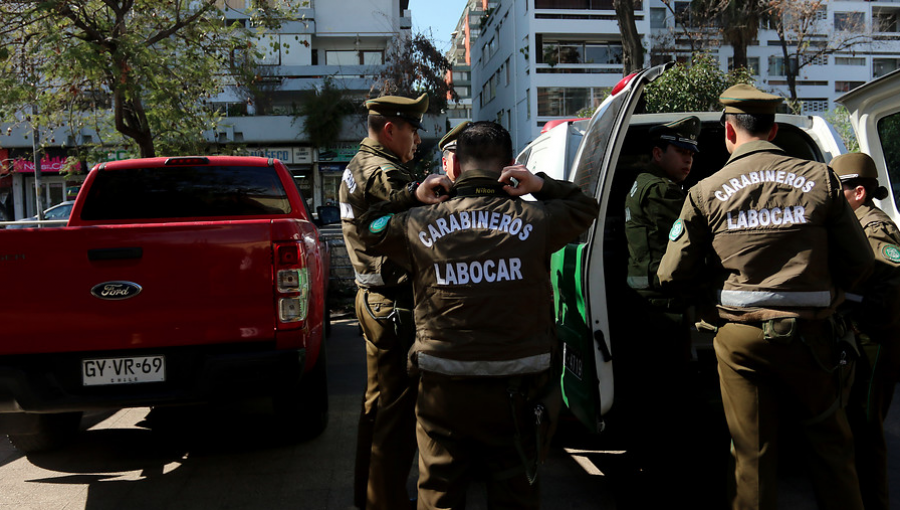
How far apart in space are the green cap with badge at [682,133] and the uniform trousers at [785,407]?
4.52 ft

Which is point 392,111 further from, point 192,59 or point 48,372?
point 192,59

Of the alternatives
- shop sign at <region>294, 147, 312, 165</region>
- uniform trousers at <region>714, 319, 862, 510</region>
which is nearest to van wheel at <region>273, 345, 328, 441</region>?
uniform trousers at <region>714, 319, 862, 510</region>

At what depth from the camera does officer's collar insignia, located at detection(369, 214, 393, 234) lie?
102 inches

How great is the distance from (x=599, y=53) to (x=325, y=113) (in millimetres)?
16568

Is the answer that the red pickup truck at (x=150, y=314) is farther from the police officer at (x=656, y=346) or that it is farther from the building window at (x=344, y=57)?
the building window at (x=344, y=57)

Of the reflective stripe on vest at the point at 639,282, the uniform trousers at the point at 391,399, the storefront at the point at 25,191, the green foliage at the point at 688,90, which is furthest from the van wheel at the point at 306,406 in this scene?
the storefront at the point at 25,191

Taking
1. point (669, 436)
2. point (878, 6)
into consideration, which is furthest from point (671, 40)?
point (669, 436)

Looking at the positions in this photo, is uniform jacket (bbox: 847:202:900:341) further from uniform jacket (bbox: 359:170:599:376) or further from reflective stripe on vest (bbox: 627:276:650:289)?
uniform jacket (bbox: 359:170:599:376)

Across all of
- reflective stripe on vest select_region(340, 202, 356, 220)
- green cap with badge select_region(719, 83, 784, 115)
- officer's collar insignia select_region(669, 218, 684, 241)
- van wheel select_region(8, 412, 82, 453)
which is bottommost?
van wheel select_region(8, 412, 82, 453)

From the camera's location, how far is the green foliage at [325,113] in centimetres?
2800

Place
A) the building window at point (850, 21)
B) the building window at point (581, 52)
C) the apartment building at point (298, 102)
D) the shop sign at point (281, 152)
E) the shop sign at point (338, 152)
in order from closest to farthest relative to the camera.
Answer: the apartment building at point (298, 102) → the shop sign at point (338, 152) → the shop sign at point (281, 152) → the building window at point (850, 21) → the building window at point (581, 52)

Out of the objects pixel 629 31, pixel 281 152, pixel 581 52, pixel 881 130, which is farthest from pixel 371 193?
pixel 581 52

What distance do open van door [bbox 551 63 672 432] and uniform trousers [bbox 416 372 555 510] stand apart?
2.82 ft

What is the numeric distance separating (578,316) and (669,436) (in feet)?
3.19
